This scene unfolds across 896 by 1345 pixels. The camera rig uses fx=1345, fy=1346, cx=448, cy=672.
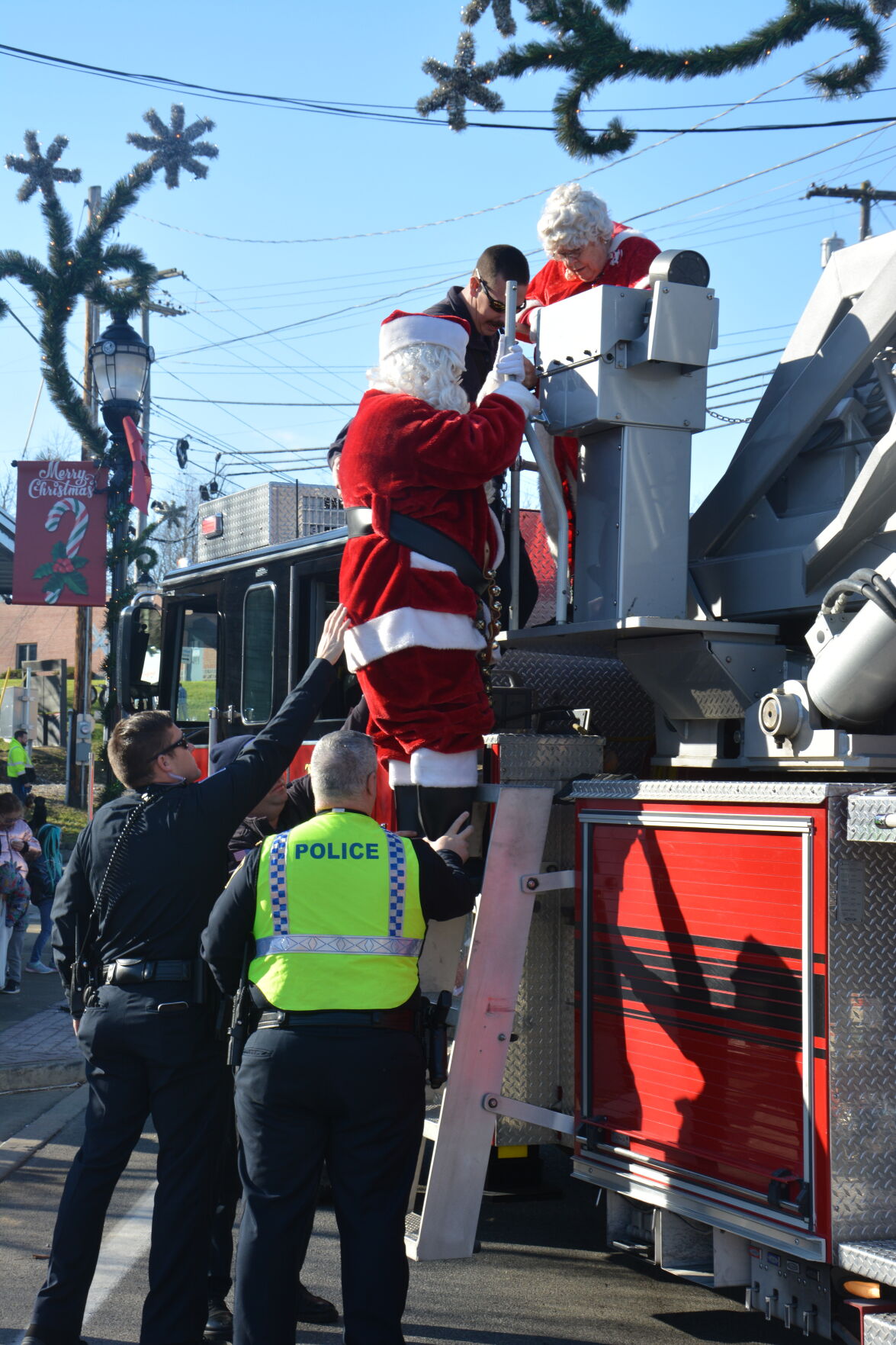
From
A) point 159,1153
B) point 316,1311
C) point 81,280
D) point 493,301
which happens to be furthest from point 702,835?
point 81,280

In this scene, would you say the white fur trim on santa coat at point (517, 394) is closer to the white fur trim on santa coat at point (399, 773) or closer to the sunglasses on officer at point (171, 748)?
→ the white fur trim on santa coat at point (399, 773)

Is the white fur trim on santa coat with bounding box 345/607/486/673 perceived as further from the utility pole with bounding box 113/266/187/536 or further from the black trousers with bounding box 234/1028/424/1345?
the utility pole with bounding box 113/266/187/536

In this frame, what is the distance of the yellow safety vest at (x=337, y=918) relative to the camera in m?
3.45

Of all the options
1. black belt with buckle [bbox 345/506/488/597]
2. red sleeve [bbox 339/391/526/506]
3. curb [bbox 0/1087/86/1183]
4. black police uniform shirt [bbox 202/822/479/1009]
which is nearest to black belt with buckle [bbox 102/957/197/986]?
black police uniform shirt [bbox 202/822/479/1009]

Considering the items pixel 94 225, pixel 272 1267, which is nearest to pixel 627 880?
pixel 272 1267

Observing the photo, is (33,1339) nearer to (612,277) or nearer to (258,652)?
(258,652)

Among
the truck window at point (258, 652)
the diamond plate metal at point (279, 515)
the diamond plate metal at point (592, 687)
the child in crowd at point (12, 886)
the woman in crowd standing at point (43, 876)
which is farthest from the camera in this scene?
the woman in crowd standing at point (43, 876)

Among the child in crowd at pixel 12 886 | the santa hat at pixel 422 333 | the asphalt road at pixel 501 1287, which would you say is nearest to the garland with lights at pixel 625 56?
the santa hat at pixel 422 333

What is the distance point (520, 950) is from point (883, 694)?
1.31 metres

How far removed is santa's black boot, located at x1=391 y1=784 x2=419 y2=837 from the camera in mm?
4164

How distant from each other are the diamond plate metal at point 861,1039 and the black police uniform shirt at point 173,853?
1746mm

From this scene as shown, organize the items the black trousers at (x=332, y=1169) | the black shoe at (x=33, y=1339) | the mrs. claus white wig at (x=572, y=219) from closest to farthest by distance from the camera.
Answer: the black trousers at (x=332, y=1169) < the black shoe at (x=33, y=1339) < the mrs. claus white wig at (x=572, y=219)

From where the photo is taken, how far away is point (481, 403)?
13.6 feet

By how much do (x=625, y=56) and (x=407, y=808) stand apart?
349cm
